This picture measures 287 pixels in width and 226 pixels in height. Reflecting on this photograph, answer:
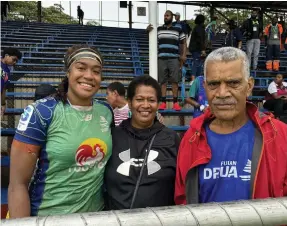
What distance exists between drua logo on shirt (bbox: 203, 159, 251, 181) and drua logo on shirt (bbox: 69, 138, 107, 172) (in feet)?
1.54

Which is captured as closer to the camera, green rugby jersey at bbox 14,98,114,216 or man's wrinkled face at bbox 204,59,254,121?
man's wrinkled face at bbox 204,59,254,121

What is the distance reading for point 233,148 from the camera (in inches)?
53.0

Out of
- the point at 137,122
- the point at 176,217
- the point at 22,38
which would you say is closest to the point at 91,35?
the point at 22,38

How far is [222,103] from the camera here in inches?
52.8

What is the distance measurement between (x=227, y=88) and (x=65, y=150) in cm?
69

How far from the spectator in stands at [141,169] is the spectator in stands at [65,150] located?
7 cm

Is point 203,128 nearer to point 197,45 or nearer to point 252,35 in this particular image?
point 197,45

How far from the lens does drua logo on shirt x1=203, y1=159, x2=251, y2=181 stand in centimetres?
130

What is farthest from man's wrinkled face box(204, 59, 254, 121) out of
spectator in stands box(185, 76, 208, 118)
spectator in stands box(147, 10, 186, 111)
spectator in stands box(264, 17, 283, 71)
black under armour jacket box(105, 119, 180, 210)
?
spectator in stands box(264, 17, 283, 71)

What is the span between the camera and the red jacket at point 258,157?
1270 millimetres

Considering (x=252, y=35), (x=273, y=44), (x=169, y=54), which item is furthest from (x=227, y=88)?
(x=273, y=44)

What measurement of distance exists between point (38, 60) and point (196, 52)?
4.52m

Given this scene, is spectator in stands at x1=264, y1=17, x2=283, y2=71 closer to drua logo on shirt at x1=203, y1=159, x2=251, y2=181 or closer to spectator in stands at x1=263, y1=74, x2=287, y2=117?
spectator in stands at x1=263, y1=74, x2=287, y2=117

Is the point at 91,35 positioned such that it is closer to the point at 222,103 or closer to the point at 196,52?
the point at 196,52
